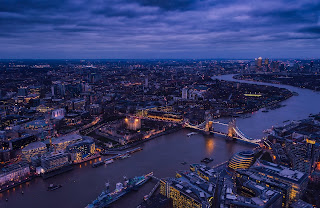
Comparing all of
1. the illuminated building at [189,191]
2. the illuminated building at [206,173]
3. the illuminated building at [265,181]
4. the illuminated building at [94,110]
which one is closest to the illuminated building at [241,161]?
the illuminated building at [265,181]

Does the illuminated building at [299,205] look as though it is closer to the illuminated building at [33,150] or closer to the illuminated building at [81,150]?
the illuminated building at [81,150]

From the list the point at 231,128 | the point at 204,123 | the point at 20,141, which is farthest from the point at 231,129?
the point at 20,141

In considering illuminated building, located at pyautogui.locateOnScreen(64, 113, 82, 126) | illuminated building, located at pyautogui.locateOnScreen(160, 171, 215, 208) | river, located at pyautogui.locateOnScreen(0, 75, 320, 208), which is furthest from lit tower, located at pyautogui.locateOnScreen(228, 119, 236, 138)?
illuminated building, located at pyautogui.locateOnScreen(64, 113, 82, 126)

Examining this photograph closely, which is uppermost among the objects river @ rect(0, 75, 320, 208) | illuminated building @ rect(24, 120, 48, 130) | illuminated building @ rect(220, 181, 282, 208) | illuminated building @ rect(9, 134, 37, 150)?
illuminated building @ rect(220, 181, 282, 208)

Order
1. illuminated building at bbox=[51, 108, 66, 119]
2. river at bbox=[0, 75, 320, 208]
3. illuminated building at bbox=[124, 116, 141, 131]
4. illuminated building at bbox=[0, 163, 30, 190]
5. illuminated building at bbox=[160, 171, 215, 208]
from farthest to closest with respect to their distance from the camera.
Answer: illuminated building at bbox=[51, 108, 66, 119], illuminated building at bbox=[124, 116, 141, 131], illuminated building at bbox=[0, 163, 30, 190], river at bbox=[0, 75, 320, 208], illuminated building at bbox=[160, 171, 215, 208]

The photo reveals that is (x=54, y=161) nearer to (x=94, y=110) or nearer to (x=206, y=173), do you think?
(x=206, y=173)

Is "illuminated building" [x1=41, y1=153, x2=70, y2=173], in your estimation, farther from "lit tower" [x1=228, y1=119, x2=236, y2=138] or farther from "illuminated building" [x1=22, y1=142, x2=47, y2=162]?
"lit tower" [x1=228, y1=119, x2=236, y2=138]
